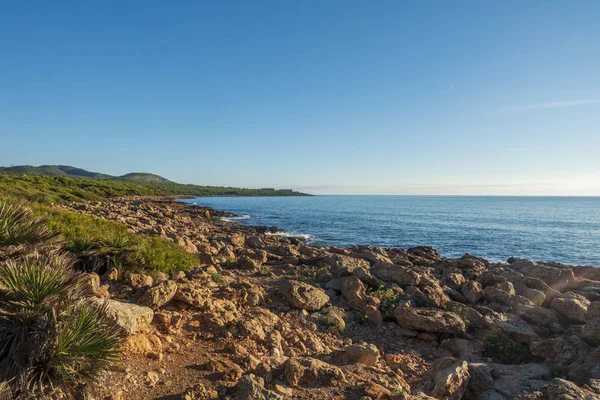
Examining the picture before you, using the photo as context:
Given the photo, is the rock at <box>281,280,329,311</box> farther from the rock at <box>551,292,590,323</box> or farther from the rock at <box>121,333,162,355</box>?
the rock at <box>551,292,590,323</box>

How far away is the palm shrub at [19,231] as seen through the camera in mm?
6695

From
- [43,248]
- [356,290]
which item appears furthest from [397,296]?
[43,248]

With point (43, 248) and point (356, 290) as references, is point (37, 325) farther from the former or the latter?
point (356, 290)

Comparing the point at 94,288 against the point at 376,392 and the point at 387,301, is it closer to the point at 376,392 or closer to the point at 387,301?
the point at 376,392

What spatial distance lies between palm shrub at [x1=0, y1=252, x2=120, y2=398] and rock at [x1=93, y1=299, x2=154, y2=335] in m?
0.61

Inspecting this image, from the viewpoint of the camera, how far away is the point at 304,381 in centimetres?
554

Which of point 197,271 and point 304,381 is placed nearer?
point 304,381

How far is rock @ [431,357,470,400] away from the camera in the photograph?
5973mm

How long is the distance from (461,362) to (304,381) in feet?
10.5

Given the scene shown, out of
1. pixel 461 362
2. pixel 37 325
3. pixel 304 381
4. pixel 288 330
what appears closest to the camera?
pixel 37 325

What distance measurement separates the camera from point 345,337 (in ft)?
28.6

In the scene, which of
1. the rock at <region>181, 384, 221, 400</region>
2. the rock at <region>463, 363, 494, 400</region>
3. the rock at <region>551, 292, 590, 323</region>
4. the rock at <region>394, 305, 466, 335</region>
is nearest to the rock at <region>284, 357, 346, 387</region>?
the rock at <region>181, 384, 221, 400</region>

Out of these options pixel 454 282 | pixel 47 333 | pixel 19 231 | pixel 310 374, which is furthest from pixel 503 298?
pixel 19 231

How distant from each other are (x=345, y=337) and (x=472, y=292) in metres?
5.94
